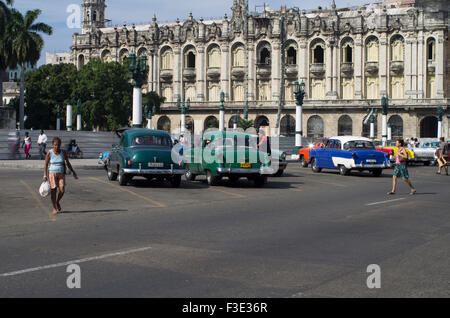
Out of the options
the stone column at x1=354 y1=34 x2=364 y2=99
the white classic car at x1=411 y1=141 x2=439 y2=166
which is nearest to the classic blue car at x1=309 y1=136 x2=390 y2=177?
the white classic car at x1=411 y1=141 x2=439 y2=166

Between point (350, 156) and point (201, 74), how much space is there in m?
59.7

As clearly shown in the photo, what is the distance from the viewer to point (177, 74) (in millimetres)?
85312

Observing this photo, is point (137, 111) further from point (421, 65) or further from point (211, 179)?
point (421, 65)

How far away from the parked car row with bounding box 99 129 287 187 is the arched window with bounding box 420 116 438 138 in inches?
2180

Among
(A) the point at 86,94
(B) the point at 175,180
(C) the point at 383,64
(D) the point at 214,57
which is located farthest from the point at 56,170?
(D) the point at 214,57

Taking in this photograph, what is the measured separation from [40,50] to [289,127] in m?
32.5

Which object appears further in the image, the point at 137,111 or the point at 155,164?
the point at 137,111

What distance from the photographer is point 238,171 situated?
65.6ft

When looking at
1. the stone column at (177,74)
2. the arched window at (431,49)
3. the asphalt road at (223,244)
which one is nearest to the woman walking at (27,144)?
the asphalt road at (223,244)

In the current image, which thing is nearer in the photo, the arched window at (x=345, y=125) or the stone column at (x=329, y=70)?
the arched window at (x=345, y=125)

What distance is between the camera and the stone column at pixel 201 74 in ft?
275

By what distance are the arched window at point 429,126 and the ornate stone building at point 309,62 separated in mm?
142

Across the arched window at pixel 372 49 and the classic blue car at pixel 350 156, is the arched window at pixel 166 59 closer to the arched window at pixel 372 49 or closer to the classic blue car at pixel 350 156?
the arched window at pixel 372 49

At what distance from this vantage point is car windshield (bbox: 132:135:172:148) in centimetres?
1994
